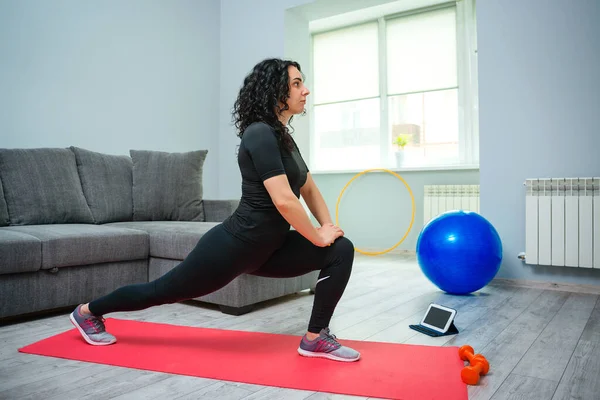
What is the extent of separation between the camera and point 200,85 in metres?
4.61

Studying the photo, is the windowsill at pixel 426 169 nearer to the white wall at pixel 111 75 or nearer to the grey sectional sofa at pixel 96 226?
the white wall at pixel 111 75

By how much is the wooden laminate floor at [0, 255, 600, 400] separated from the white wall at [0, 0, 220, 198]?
1660mm

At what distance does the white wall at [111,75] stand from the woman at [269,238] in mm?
2112

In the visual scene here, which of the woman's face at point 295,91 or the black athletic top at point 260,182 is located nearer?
Answer: the black athletic top at point 260,182

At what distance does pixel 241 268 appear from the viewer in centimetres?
168

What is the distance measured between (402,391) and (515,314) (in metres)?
1.30

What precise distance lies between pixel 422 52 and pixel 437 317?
3739 mm

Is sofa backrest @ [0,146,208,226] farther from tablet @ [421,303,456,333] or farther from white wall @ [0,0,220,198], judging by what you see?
tablet @ [421,303,456,333]

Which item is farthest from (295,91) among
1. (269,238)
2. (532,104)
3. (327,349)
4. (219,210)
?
(532,104)

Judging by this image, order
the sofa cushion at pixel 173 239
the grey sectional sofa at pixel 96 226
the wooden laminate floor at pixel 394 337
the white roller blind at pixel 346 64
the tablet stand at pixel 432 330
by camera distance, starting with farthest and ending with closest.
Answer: the white roller blind at pixel 346 64 → the sofa cushion at pixel 173 239 → the grey sectional sofa at pixel 96 226 → the tablet stand at pixel 432 330 → the wooden laminate floor at pixel 394 337

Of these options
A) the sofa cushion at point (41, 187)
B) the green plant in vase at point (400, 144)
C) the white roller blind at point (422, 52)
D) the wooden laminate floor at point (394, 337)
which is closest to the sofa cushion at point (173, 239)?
the wooden laminate floor at point (394, 337)

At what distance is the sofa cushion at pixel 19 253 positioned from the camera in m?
2.11

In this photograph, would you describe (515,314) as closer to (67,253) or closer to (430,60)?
(67,253)

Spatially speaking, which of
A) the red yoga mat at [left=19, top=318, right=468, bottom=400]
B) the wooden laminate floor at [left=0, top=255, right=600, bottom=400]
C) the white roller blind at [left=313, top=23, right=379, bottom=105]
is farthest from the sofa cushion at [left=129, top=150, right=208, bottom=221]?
the white roller blind at [left=313, top=23, right=379, bottom=105]
